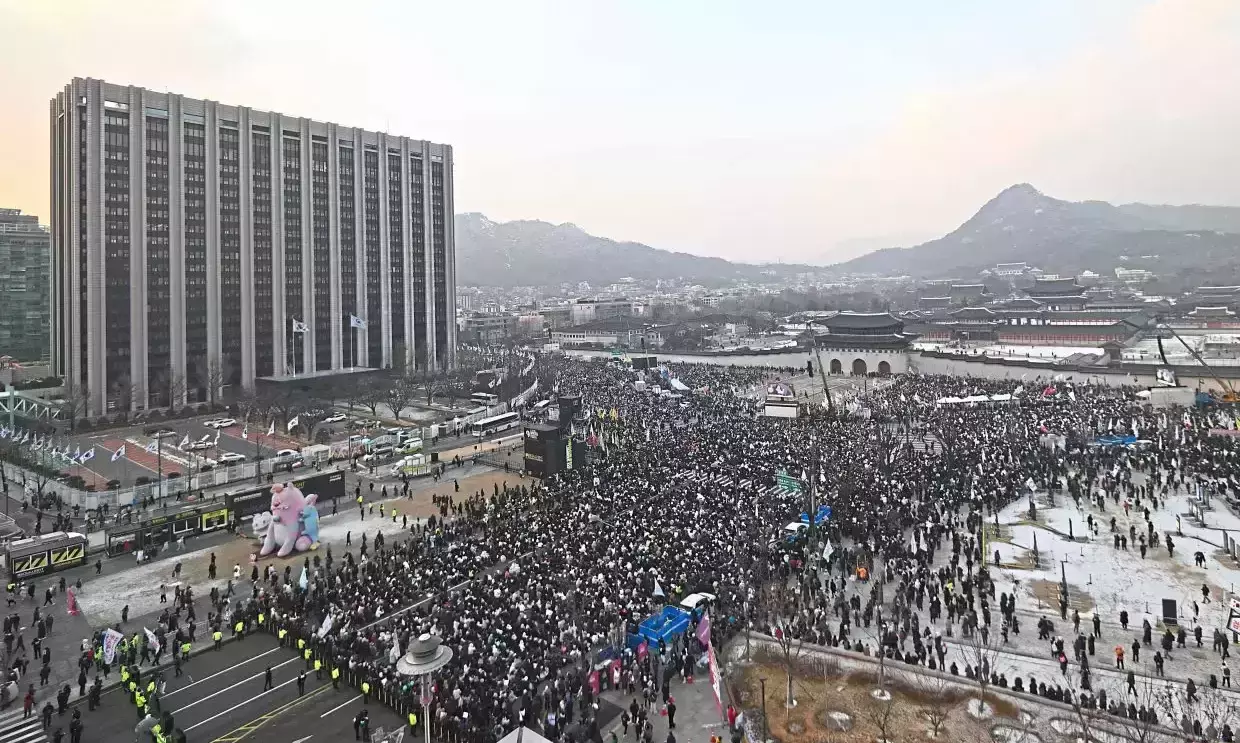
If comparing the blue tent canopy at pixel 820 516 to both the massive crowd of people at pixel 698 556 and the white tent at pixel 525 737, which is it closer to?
the massive crowd of people at pixel 698 556


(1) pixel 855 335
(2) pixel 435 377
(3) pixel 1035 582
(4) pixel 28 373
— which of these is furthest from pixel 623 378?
(4) pixel 28 373

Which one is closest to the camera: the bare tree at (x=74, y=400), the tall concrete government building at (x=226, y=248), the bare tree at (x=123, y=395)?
the bare tree at (x=74, y=400)

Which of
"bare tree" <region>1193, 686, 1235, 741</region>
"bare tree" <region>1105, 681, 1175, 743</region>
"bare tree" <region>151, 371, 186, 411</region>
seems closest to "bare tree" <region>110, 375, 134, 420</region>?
"bare tree" <region>151, 371, 186, 411</region>

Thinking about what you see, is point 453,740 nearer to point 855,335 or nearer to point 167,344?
point 167,344

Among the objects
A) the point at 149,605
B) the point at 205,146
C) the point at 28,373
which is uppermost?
the point at 205,146

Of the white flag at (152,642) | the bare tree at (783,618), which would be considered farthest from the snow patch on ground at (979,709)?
the white flag at (152,642)

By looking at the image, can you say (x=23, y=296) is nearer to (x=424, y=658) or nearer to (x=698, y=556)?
(x=698, y=556)

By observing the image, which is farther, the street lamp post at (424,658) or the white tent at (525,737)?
the white tent at (525,737)

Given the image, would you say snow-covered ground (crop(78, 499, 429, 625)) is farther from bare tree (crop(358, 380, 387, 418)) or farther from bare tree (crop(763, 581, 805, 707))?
bare tree (crop(358, 380, 387, 418))
